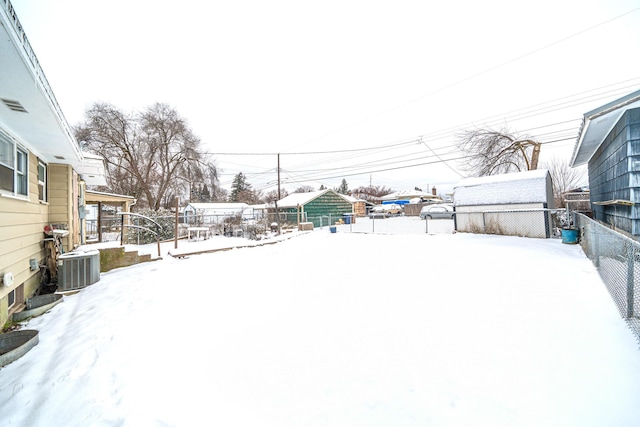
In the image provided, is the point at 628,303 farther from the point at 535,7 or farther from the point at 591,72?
the point at 591,72

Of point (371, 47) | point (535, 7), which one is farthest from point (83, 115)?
point (535, 7)

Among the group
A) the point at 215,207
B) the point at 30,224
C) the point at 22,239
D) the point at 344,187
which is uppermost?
the point at 344,187

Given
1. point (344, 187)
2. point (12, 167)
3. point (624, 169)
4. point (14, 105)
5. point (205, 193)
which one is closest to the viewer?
point (14, 105)

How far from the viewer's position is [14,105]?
11.6ft

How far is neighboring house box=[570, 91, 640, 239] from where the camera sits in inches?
195

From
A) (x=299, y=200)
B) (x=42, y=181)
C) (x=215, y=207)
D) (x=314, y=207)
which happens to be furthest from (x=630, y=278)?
(x=215, y=207)

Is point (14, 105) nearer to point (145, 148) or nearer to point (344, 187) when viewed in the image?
point (145, 148)

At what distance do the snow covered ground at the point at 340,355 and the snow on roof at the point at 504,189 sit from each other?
5934mm

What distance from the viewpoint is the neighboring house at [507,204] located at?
9.80 metres

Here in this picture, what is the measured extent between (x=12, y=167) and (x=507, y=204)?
1386 centimetres

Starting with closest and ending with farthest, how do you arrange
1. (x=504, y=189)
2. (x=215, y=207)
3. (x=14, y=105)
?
1. (x=14, y=105)
2. (x=504, y=189)
3. (x=215, y=207)

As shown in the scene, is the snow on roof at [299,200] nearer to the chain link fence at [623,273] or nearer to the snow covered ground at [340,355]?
the snow covered ground at [340,355]

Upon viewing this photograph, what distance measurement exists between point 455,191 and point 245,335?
1178cm

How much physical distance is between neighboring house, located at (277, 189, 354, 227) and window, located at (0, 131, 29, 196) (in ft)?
62.1
